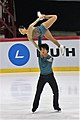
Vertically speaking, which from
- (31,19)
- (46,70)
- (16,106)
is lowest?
(16,106)

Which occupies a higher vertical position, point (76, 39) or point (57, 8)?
point (57, 8)

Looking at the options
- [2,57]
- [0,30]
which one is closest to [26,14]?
[0,30]

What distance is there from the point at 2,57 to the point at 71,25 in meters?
8.22

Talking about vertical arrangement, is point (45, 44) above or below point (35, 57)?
above

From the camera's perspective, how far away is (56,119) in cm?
381

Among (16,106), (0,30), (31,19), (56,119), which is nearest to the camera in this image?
(56,119)

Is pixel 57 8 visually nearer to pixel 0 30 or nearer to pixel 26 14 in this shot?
pixel 26 14

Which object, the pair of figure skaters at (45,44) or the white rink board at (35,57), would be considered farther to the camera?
the white rink board at (35,57)

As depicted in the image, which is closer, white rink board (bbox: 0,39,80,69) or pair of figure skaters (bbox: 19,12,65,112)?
pair of figure skaters (bbox: 19,12,65,112)

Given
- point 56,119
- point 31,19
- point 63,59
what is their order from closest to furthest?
1. point 56,119
2. point 63,59
3. point 31,19

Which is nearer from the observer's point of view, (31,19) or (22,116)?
(22,116)

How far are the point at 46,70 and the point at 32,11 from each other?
46.4 ft

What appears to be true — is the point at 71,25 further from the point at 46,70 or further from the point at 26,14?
the point at 46,70

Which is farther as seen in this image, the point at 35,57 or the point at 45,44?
the point at 35,57
